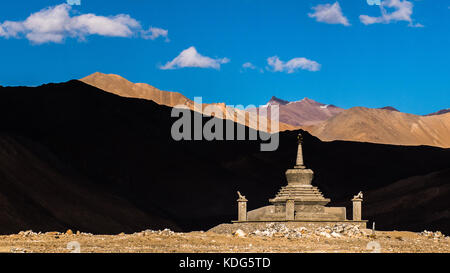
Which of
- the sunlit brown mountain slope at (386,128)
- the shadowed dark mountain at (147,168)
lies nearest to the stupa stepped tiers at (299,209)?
the shadowed dark mountain at (147,168)

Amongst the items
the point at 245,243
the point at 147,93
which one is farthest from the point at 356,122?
the point at 245,243

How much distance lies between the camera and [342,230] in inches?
1877

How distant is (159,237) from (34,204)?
4464 centimetres

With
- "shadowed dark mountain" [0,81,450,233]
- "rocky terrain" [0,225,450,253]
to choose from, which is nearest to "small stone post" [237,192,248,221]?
"rocky terrain" [0,225,450,253]

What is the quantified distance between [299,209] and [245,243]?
13.3 meters

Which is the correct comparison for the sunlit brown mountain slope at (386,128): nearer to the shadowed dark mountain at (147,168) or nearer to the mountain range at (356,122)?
the mountain range at (356,122)

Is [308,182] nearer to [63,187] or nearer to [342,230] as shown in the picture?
[342,230]

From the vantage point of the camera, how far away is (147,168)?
4567 inches

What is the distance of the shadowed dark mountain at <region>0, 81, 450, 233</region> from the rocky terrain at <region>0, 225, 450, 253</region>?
1519 inches

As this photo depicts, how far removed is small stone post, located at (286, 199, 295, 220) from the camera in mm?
51719

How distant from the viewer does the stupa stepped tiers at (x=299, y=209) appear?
51.9 metres

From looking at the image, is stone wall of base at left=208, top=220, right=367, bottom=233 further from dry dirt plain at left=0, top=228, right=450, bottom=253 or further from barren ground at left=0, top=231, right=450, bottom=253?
barren ground at left=0, top=231, right=450, bottom=253

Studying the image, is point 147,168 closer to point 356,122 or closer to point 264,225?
point 264,225

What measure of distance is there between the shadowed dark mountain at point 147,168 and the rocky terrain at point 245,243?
3859 centimetres
